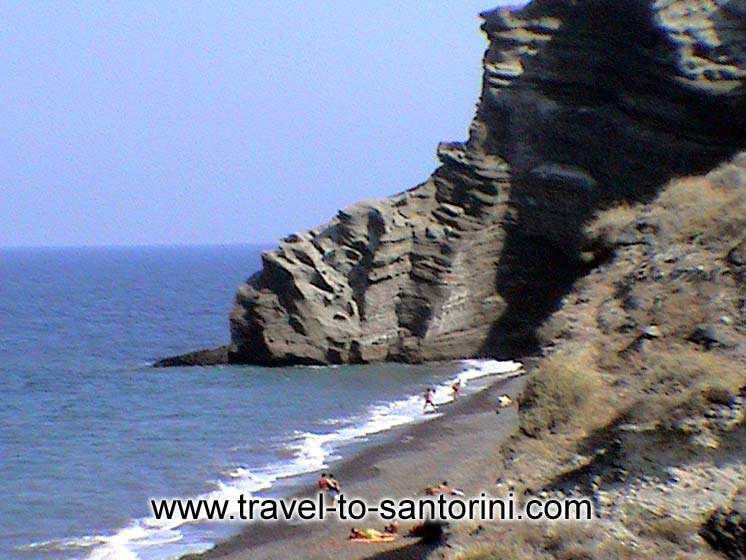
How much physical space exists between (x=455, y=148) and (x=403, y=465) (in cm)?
3261

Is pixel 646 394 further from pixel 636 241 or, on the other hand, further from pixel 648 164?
pixel 648 164

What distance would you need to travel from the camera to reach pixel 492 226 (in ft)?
190

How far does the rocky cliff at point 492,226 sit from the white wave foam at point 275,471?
6478mm

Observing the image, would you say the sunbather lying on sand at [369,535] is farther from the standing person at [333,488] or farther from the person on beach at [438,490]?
the standing person at [333,488]

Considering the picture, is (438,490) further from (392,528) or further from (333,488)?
(333,488)

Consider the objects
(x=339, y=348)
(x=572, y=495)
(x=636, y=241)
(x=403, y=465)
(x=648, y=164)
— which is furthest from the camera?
(x=339, y=348)

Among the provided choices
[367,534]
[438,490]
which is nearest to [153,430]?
[438,490]

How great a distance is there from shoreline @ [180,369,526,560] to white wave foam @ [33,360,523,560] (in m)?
1.08

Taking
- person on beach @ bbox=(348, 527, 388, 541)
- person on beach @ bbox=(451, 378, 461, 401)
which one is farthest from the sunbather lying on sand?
person on beach @ bbox=(451, 378, 461, 401)

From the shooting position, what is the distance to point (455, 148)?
61188mm

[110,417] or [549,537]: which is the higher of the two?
[549,537]

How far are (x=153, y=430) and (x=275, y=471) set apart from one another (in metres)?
9.77

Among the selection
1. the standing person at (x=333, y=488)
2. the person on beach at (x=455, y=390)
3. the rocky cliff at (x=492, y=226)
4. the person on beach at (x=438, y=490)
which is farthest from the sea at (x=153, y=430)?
the person on beach at (x=438, y=490)

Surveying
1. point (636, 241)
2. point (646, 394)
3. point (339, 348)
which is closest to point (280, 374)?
point (339, 348)
